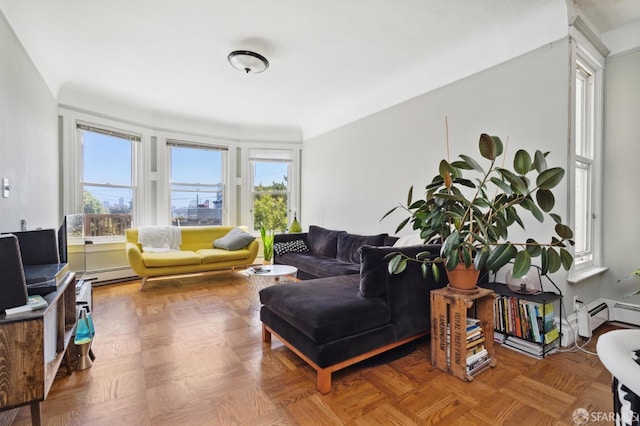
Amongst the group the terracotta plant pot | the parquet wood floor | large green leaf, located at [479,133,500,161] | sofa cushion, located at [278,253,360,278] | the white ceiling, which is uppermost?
the white ceiling

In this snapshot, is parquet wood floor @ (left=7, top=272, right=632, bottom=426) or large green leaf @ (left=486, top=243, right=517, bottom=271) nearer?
parquet wood floor @ (left=7, top=272, right=632, bottom=426)

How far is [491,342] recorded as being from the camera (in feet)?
7.02

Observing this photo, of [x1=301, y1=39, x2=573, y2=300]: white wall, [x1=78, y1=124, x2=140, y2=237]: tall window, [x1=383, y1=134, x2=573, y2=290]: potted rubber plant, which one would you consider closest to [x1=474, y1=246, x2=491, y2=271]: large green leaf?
[x1=383, y1=134, x2=573, y2=290]: potted rubber plant

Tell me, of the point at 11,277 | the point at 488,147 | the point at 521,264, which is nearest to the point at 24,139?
the point at 11,277

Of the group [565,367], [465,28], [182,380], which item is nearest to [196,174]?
[182,380]

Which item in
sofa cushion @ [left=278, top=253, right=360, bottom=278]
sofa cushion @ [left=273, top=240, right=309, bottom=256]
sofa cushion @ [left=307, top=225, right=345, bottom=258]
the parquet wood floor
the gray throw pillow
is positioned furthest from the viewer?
the gray throw pillow

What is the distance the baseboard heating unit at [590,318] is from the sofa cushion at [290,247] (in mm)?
3325

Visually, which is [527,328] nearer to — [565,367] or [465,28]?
[565,367]

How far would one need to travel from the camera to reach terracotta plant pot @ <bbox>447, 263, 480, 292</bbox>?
6.78 ft

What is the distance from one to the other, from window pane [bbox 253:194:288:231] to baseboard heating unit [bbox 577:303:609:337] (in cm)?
451

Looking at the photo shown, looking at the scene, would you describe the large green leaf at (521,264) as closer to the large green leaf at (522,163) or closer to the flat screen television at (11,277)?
the large green leaf at (522,163)

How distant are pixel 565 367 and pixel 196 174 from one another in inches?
214

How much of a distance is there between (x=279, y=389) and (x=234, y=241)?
324cm

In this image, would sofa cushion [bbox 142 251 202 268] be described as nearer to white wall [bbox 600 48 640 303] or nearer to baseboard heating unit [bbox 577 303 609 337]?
baseboard heating unit [bbox 577 303 609 337]
